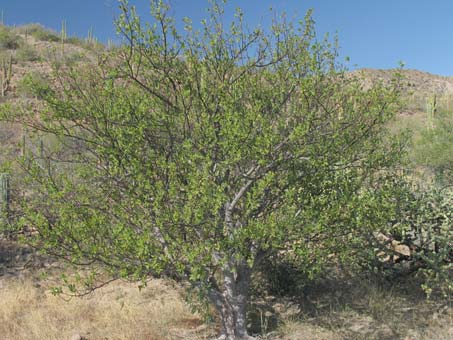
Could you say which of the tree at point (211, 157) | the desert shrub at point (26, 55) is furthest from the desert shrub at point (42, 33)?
the tree at point (211, 157)

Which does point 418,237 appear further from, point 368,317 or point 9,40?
point 9,40

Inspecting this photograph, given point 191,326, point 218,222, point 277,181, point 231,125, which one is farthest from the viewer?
point 191,326

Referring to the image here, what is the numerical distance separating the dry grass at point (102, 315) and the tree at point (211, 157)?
1.14 meters

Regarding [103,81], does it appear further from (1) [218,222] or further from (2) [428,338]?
(2) [428,338]

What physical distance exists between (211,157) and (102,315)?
3.56m

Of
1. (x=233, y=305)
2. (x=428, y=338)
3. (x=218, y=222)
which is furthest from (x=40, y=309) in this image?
(x=428, y=338)

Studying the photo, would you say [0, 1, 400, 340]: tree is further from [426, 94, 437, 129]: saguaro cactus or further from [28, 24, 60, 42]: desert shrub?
[28, 24, 60, 42]: desert shrub

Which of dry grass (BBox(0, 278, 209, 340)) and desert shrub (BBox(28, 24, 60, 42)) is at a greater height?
desert shrub (BBox(28, 24, 60, 42))

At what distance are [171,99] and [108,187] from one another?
1.43 metres

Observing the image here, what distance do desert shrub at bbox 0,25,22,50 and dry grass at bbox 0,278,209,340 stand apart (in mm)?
29525

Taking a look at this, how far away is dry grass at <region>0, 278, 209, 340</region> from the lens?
703cm

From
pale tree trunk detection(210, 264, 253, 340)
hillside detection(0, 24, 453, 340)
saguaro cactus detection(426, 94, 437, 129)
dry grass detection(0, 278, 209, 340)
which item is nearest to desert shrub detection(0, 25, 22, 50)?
saguaro cactus detection(426, 94, 437, 129)

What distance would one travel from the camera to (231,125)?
5.38m

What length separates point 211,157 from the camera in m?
5.88
